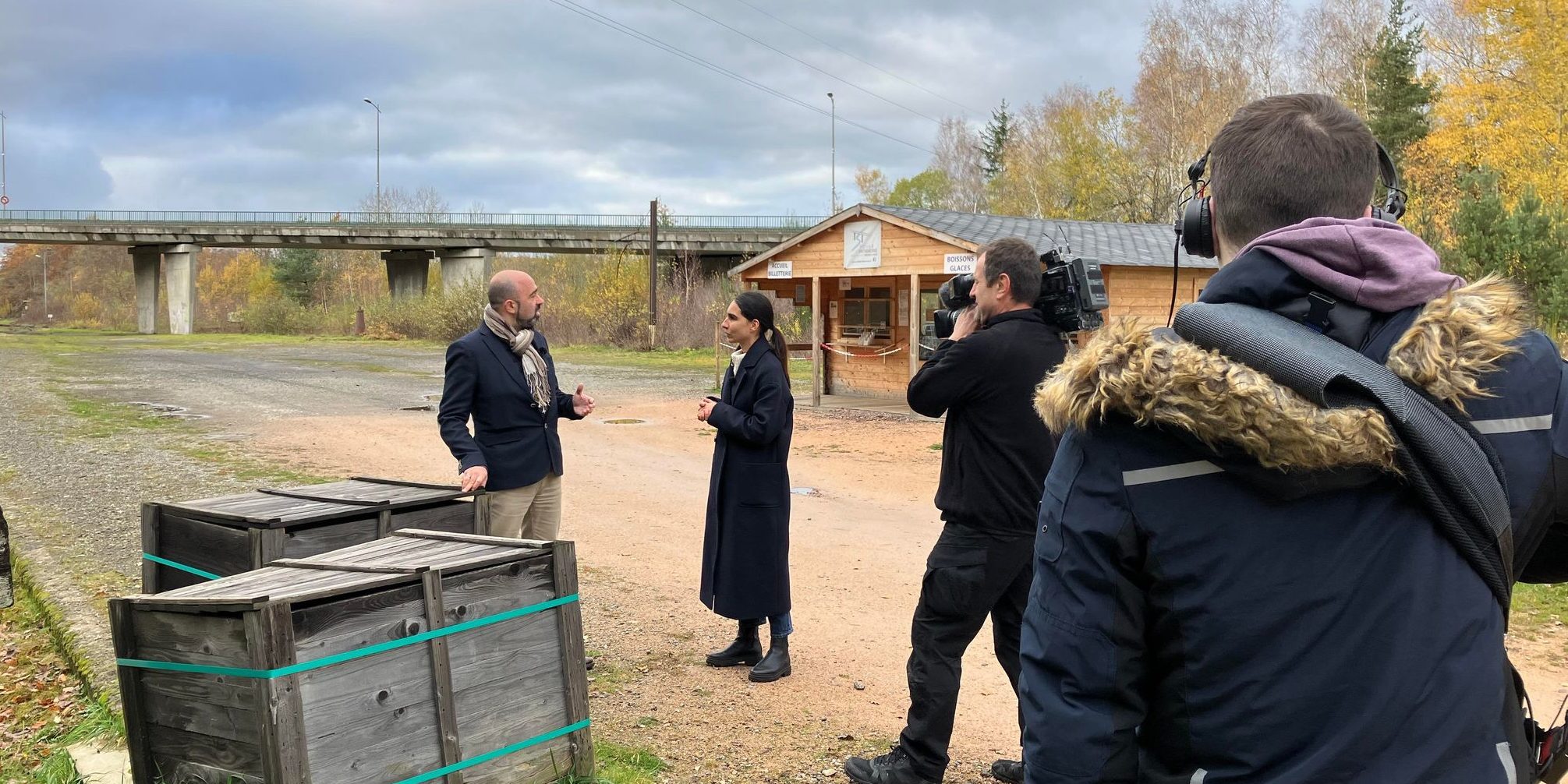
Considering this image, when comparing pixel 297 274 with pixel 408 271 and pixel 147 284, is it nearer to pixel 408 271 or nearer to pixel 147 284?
pixel 147 284

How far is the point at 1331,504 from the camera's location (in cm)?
155

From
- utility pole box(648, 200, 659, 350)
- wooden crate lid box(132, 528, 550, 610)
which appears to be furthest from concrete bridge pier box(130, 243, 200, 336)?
wooden crate lid box(132, 528, 550, 610)

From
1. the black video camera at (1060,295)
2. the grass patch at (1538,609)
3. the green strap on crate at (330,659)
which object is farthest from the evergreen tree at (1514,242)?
the green strap on crate at (330,659)

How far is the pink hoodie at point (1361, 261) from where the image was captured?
1522mm

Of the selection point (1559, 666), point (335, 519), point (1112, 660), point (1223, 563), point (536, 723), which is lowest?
point (1559, 666)

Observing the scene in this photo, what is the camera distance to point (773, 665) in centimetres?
552

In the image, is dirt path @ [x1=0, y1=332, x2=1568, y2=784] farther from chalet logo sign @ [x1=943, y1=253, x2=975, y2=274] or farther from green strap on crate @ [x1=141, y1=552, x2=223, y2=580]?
chalet logo sign @ [x1=943, y1=253, x2=975, y2=274]

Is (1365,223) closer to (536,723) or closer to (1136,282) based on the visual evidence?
(536,723)

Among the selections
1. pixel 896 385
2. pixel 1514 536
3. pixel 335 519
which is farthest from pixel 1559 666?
pixel 896 385

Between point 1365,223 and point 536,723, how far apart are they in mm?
3134

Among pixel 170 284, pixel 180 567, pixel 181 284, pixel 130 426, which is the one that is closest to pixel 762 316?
pixel 180 567

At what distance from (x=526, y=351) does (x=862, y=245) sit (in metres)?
13.7

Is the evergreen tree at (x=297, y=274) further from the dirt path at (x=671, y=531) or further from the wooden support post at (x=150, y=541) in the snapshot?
the wooden support post at (x=150, y=541)

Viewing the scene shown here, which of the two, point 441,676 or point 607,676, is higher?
point 441,676
